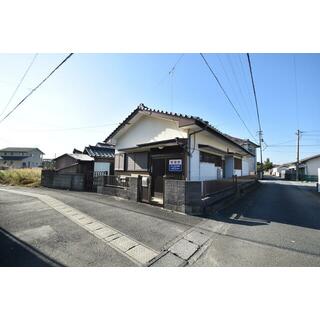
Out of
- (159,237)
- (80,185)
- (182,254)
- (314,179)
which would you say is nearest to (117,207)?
(159,237)

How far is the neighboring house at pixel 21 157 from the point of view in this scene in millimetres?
49344

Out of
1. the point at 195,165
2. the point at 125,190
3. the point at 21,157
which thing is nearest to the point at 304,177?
the point at 195,165

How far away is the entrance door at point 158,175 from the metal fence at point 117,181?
143 centimetres

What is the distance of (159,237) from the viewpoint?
4.76m

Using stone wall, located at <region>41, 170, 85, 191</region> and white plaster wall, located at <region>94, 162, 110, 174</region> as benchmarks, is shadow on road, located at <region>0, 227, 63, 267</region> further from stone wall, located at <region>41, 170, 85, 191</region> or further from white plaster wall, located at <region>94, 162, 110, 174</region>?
white plaster wall, located at <region>94, 162, 110, 174</region>

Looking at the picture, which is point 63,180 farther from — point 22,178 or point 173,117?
point 173,117

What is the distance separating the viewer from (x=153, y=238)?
4684mm

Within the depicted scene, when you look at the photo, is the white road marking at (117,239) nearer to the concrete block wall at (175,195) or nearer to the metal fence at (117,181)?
the concrete block wall at (175,195)

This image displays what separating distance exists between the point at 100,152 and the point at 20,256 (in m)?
14.3

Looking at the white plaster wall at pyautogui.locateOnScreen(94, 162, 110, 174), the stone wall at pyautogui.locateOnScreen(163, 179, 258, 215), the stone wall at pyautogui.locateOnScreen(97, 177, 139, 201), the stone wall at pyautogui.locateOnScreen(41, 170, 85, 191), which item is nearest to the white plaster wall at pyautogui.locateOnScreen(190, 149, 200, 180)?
the stone wall at pyautogui.locateOnScreen(163, 179, 258, 215)
